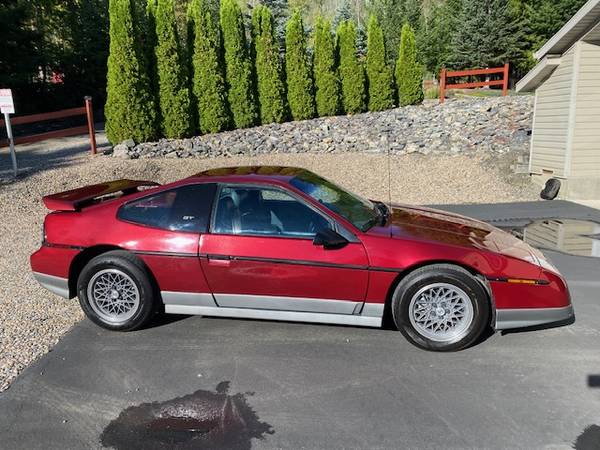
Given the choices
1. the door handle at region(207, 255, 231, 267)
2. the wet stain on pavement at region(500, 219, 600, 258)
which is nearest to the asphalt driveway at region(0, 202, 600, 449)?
the door handle at region(207, 255, 231, 267)

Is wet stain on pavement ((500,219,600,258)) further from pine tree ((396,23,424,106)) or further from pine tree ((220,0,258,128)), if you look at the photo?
pine tree ((396,23,424,106))

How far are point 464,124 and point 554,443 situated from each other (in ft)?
40.4

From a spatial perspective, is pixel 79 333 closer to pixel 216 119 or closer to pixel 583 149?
pixel 583 149

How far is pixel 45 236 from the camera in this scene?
14.1 feet

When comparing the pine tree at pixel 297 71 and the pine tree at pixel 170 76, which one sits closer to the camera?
the pine tree at pixel 170 76

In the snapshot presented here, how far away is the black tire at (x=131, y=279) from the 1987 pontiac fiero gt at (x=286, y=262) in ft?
0.04

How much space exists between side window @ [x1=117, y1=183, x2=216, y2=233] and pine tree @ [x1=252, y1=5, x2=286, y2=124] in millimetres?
11314

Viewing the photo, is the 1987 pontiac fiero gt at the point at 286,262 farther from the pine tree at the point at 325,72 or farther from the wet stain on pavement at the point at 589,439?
the pine tree at the point at 325,72

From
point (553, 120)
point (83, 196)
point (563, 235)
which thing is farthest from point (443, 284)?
point (553, 120)

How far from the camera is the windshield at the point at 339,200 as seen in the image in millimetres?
3998

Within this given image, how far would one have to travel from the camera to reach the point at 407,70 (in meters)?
16.8

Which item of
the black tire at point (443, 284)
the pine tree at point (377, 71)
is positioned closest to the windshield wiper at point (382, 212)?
the black tire at point (443, 284)

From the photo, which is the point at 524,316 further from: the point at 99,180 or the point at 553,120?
the point at 99,180

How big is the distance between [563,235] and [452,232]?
157 inches
